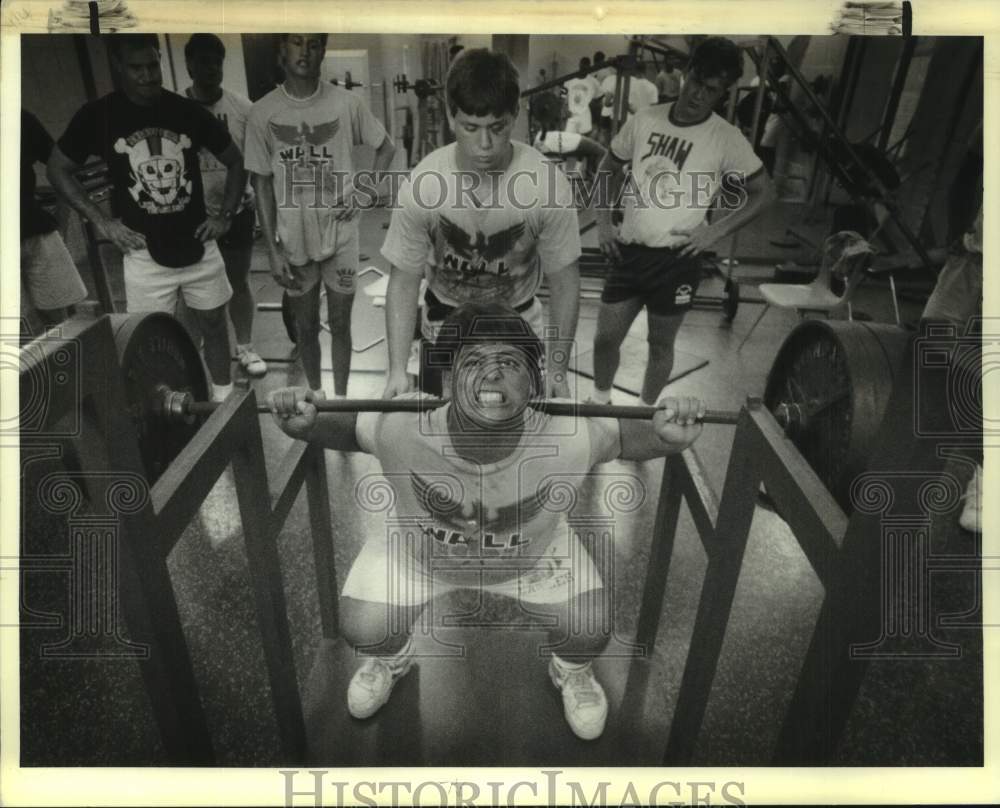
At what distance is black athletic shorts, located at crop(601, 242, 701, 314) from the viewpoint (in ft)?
3.10

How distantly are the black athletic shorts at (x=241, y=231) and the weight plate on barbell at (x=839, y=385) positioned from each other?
80 cm

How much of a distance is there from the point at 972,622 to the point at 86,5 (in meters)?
1.29

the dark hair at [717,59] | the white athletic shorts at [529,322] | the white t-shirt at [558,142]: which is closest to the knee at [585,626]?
the white athletic shorts at [529,322]

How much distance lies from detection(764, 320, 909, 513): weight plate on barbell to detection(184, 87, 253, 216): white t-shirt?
81cm

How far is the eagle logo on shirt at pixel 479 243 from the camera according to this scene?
2.81ft

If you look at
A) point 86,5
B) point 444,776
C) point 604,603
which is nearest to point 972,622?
point 604,603

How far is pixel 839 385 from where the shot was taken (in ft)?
2.81

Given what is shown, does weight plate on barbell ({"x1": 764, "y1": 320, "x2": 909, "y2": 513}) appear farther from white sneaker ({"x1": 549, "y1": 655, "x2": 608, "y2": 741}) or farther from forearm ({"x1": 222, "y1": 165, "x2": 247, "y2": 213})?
forearm ({"x1": 222, "y1": 165, "x2": 247, "y2": 213})

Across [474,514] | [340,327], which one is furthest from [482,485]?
[340,327]

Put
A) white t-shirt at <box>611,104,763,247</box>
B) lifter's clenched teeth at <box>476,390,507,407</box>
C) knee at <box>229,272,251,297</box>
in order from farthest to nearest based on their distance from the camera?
knee at <box>229,272,251,297</box> < white t-shirt at <box>611,104,763,247</box> < lifter's clenched teeth at <box>476,390,507,407</box>

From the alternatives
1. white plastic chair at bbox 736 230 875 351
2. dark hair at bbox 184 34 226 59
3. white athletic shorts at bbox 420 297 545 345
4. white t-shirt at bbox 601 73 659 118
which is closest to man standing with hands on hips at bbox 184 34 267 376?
dark hair at bbox 184 34 226 59

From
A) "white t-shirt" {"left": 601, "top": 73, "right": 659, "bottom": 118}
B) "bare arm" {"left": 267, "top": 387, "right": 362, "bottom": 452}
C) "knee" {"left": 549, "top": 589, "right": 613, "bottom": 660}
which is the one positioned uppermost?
"white t-shirt" {"left": 601, "top": 73, "right": 659, "bottom": 118}

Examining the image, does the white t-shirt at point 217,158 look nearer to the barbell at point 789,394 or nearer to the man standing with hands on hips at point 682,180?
the barbell at point 789,394

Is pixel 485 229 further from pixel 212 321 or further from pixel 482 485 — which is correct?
pixel 212 321
